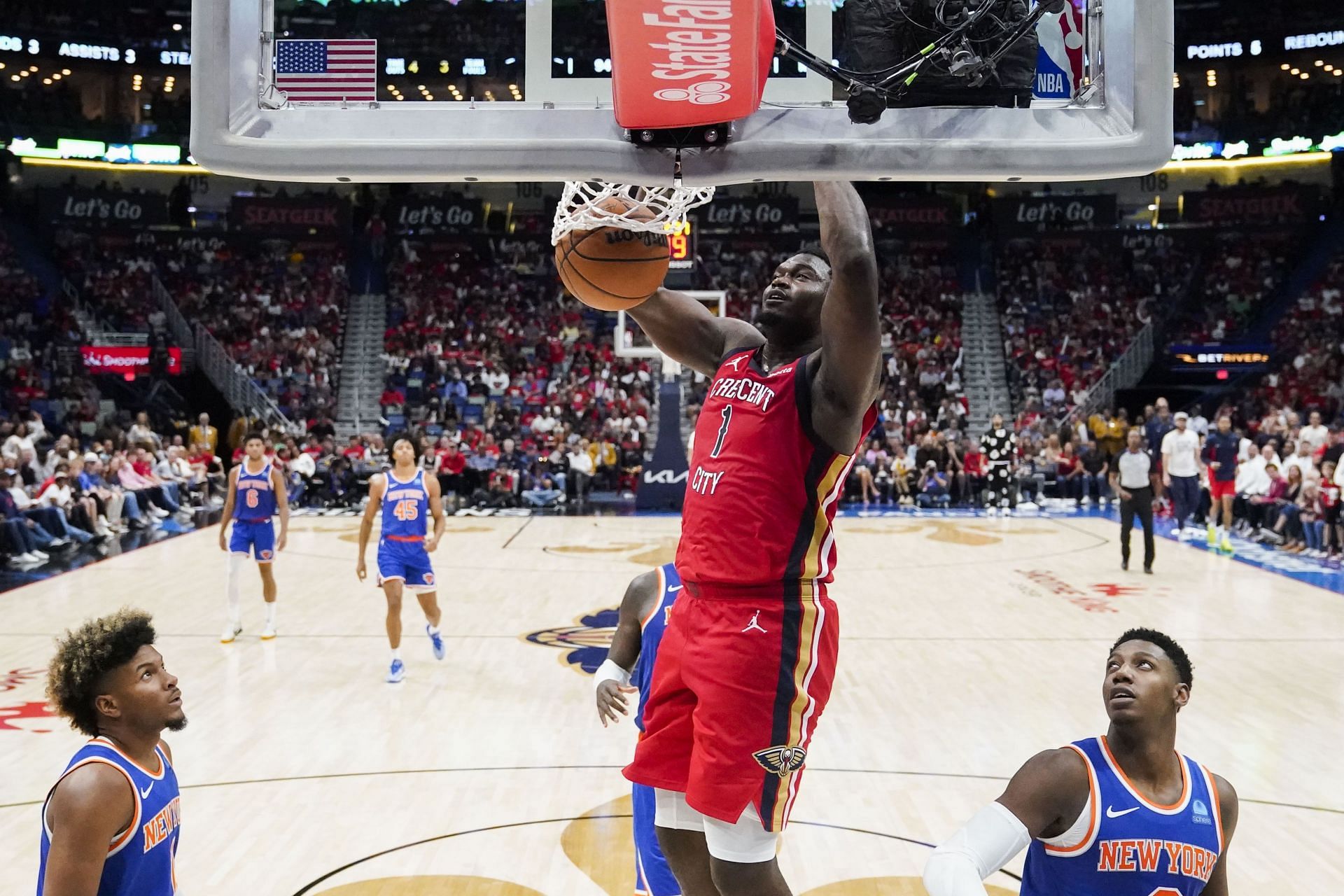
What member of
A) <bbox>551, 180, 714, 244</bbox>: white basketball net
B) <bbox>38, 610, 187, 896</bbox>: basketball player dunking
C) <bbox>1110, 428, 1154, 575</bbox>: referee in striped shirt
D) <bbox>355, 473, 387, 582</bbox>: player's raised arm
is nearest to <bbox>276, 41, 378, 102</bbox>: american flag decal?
<bbox>551, 180, 714, 244</bbox>: white basketball net

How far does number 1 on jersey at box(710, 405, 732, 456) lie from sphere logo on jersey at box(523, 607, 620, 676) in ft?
→ 17.1

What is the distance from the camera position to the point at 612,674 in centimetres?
337

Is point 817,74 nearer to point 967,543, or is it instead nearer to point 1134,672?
point 1134,672

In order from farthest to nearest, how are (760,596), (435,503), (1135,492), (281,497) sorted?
(1135,492)
(281,497)
(435,503)
(760,596)

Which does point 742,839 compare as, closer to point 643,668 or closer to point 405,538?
point 643,668

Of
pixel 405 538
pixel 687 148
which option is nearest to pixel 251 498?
pixel 405 538

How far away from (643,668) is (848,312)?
5.76ft

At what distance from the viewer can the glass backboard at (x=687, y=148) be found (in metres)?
2.38

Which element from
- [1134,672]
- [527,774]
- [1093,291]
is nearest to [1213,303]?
[1093,291]

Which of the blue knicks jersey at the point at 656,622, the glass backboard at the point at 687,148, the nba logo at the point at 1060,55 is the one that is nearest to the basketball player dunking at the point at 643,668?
the blue knicks jersey at the point at 656,622

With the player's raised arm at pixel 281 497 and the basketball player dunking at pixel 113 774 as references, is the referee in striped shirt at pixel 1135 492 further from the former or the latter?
the basketball player dunking at pixel 113 774

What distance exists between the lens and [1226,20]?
1043 inches

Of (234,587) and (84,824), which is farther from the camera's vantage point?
(234,587)

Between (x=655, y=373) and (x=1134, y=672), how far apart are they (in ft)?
65.6
